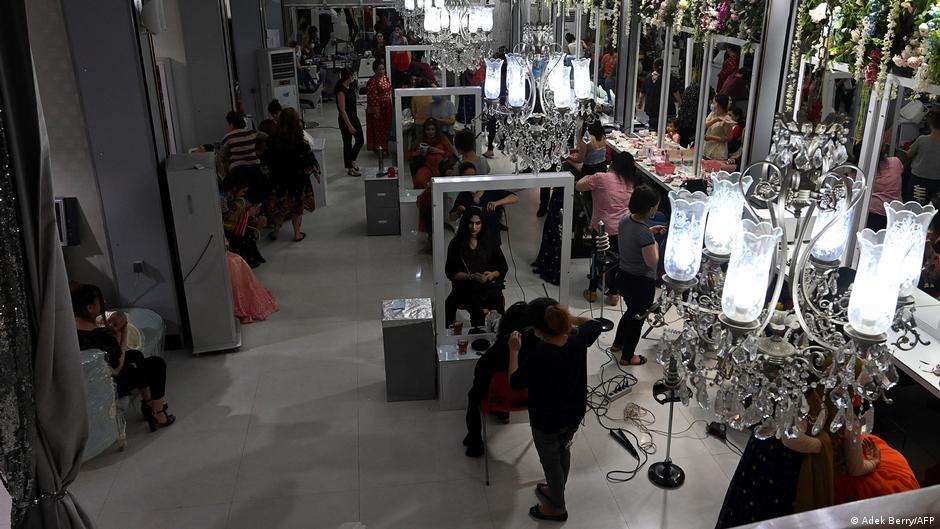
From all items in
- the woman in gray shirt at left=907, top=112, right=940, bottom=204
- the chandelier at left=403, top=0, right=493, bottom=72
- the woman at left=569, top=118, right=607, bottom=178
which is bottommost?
the woman at left=569, top=118, right=607, bottom=178

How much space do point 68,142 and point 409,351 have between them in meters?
2.76

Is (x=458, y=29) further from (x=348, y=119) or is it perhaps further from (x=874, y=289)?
(x=874, y=289)

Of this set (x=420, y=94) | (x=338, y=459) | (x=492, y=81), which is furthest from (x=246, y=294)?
(x=420, y=94)

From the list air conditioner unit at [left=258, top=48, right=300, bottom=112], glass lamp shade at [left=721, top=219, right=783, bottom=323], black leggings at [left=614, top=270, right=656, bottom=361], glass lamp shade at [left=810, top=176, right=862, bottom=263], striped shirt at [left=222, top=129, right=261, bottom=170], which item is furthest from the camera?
air conditioner unit at [left=258, top=48, right=300, bottom=112]

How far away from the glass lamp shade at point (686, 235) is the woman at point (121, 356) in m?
3.45

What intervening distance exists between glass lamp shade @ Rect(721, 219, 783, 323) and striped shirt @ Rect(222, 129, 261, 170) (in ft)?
20.8

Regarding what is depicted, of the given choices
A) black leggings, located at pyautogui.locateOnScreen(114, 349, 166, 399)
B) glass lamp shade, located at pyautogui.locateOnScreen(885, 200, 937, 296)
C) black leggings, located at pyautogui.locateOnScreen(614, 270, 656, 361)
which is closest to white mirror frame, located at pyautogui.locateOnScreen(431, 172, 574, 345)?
black leggings, located at pyautogui.locateOnScreen(614, 270, 656, 361)

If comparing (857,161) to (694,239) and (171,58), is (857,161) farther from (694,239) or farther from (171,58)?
(171,58)

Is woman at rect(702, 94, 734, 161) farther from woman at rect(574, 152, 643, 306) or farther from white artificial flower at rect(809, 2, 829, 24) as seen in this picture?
white artificial flower at rect(809, 2, 829, 24)

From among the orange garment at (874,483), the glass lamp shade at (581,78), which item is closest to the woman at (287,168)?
the glass lamp shade at (581,78)

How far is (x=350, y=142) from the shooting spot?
35.9 ft

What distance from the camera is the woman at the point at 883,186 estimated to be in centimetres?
489

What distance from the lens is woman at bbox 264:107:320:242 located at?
800 cm

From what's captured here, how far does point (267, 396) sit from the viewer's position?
17.9 ft
